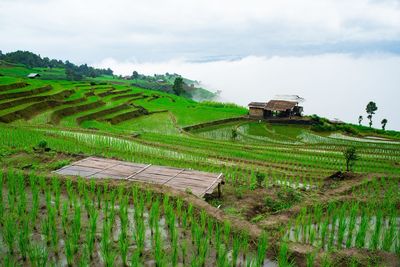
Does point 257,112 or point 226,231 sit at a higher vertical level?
point 257,112

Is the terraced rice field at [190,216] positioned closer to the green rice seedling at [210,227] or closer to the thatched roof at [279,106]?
the green rice seedling at [210,227]

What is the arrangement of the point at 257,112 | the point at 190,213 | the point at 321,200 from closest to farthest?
the point at 190,213 < the point at 321,200 < the point at 257,112

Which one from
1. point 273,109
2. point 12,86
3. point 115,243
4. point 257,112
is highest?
point 12,86

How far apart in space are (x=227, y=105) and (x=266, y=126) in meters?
15.0

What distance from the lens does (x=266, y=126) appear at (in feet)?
92.6

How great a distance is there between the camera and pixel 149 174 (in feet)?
27.8

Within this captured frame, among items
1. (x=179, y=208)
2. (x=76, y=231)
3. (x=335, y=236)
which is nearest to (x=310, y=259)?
(x=335, y=236)

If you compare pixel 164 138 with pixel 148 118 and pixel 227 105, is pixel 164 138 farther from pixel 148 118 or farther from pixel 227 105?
pixel 227 105

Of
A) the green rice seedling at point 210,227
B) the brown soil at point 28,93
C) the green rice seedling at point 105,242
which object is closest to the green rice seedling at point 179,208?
the green rice seedling at point 210,227

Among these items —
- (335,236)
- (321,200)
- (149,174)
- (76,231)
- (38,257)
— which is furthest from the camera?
(149,174)

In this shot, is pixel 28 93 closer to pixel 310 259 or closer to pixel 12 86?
pixel 12 86

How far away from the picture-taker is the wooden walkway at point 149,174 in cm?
770

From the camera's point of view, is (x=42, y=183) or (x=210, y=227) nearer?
(x=210, y=227)

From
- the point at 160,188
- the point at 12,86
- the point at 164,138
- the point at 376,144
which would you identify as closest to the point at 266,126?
the point at 376,144
